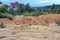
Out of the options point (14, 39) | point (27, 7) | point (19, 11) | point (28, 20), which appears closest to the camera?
point (14, 39)

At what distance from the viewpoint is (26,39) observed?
1275 centimetres

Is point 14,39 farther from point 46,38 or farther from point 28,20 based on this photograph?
point 28,20

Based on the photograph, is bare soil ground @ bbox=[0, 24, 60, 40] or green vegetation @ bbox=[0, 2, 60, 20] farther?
green vegetation @ bbox=[0, 2, 60, 20]

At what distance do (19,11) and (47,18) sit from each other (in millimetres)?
30711

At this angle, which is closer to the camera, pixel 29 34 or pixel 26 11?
pixel 29 34

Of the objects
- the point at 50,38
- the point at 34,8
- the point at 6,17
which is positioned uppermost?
the point at 50,38

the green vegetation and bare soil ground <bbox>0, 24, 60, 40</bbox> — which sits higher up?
bare soil ground <bbox>0, 24, 60, 40</bbox>

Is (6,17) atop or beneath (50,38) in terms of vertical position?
beneath

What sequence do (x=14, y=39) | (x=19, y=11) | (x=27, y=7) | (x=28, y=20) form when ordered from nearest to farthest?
(x=14, y=39) < (x=28, y=20) < (x=19, y=11) < (x=27, y=7)

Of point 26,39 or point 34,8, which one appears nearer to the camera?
point 26,39

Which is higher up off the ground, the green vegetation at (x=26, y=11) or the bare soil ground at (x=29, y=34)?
the bare soil ground at (x=29, y=34)

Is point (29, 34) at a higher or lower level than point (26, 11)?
higher

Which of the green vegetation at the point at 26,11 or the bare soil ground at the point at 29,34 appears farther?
the green vegetation at the point at 26,11

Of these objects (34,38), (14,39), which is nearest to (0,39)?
(14,39)
